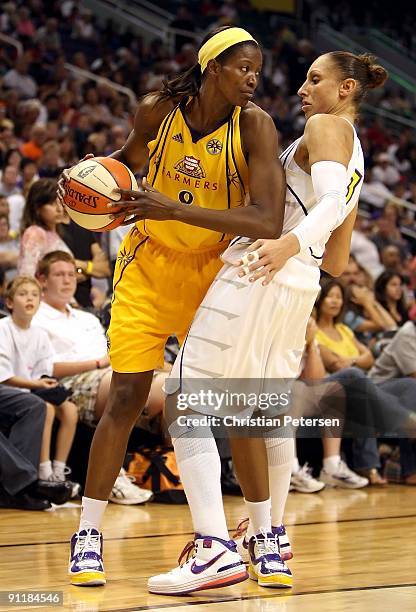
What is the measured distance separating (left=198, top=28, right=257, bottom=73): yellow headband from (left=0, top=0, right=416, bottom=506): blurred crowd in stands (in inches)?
96.1

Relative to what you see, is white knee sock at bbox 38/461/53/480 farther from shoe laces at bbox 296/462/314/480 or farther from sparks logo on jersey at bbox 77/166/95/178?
sparks logo on jersey at bbox 77/166/95/178

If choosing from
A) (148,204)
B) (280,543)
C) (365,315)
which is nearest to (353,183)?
(148,204)

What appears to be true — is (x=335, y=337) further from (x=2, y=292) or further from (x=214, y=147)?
(x=214, y=147)

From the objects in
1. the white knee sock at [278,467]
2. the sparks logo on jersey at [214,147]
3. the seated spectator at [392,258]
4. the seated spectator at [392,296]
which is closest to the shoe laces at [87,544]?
the white knee sock at [278,467]

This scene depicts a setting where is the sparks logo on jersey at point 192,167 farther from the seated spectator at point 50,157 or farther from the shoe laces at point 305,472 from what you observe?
the seated spectator at point 50,157

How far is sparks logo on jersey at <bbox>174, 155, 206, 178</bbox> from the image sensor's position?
Result: 368 centimetres

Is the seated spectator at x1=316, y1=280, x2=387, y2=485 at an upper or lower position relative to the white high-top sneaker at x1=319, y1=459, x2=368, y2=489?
upper

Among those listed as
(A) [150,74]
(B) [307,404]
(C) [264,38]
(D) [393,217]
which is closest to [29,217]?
(B) [307,404]

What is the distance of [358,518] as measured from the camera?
5.53 metres

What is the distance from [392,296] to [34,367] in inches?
141

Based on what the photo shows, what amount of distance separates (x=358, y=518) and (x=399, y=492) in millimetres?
1189

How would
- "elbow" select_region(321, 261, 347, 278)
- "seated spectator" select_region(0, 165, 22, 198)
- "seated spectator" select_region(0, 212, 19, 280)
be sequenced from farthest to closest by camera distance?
"seated spectator" select_region(0, 165, 22, 198) → "seated spectator" select_region(0, 212, 19, 280) → "elbow" select_region(321, 261, 347, 278)

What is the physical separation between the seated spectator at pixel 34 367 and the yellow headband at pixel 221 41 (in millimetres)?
2548

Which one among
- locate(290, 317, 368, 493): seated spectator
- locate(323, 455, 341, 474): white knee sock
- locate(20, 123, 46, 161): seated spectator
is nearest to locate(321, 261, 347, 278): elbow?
locate(290, 317, 368, 493): seated spectator
